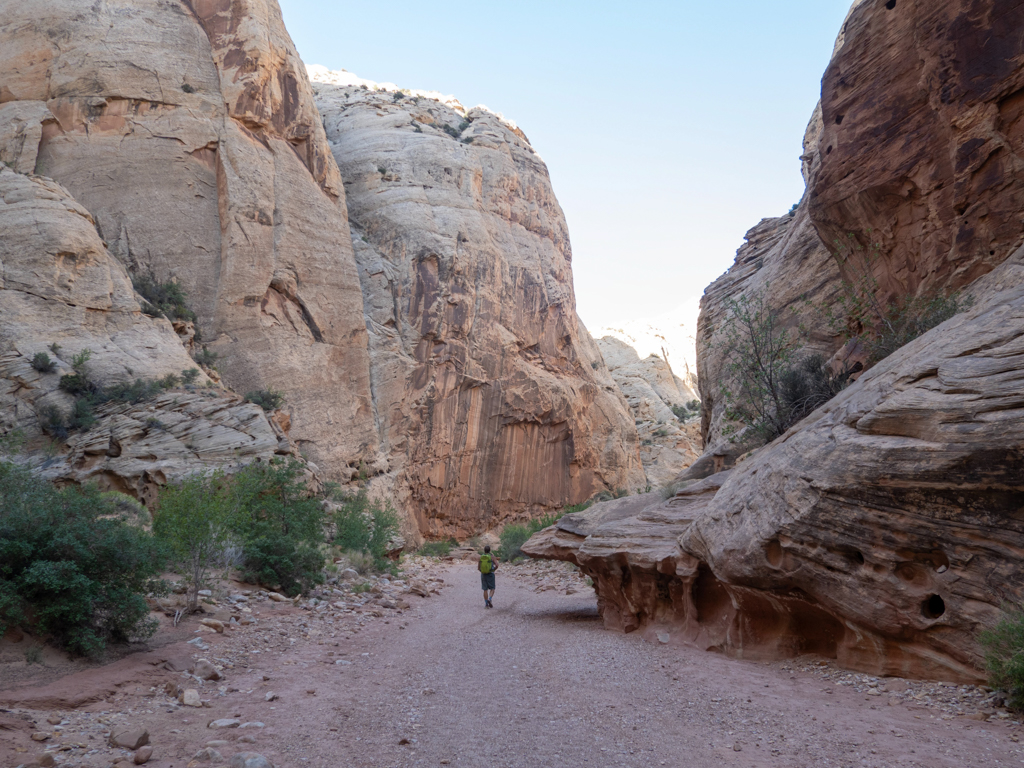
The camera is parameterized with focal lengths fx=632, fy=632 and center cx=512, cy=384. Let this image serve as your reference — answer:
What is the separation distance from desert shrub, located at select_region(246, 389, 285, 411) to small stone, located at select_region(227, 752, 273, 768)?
21.7m

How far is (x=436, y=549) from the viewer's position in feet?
109

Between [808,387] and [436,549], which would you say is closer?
[808,387]

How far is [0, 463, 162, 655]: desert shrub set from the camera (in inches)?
277

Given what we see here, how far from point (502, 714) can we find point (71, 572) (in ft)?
16.9

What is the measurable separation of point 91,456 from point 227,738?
1548cm

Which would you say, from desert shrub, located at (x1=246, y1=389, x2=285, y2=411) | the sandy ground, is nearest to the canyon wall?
the sandy ground

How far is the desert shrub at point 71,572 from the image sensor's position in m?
7.03

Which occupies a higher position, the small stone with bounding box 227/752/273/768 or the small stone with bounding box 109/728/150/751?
the small stone with bounding box 227/752/273/768

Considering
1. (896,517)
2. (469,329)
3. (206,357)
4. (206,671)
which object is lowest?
(206,671)

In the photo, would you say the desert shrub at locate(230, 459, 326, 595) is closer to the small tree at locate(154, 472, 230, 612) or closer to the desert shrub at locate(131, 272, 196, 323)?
the small tree at locate(154, 472, 230, 612)

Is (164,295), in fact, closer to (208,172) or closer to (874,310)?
(208,172)

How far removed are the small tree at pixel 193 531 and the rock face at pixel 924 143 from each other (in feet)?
42.8

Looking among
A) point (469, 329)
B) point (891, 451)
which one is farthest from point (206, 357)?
point (891, 451)

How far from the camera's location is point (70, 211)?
2200 cm
